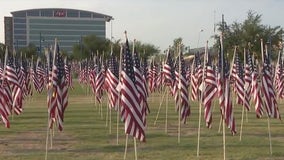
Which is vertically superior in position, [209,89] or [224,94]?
[209,89]

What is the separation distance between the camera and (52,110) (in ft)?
60.4

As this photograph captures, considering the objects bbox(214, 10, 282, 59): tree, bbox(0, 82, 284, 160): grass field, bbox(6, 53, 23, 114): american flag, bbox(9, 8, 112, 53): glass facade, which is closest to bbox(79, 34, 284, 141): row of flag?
bbox(0, 82, 284, 160): grass field

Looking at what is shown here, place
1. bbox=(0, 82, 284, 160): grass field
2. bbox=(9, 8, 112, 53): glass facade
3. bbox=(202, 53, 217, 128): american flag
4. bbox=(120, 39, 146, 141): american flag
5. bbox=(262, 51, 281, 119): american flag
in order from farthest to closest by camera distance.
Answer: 1. bbox=(9, 8, 112, 53): glass facade
2. bbox=(262, 51, 281, 119): american flag
3. bbox=(0, 82, 284, 160): grass field
4. bbox=(202, 53, 217, 128): american flag
5. bbox=(120, 39, 146, 141): american flag

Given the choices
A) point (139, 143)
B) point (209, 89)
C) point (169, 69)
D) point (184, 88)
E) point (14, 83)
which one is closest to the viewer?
point (209, 89)

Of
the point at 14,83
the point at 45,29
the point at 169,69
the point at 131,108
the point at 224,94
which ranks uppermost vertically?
the point at 45,29

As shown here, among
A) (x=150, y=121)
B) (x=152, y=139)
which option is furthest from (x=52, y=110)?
(x=150, y=121)

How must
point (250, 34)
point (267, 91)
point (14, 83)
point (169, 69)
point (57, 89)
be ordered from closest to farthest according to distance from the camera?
point (267, 91) → point (57, 89) → point (169, 69) → point (14, 83) → point (250, 34)

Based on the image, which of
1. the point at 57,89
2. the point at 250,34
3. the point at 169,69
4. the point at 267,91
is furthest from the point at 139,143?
the point at 250,34

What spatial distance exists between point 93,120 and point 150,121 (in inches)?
126

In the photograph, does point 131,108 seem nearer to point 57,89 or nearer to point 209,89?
point 209,89

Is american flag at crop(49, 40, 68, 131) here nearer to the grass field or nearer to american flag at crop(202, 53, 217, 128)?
the grass field

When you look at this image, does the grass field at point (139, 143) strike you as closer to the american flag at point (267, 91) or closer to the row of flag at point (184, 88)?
the row of flag at point (184, 88)

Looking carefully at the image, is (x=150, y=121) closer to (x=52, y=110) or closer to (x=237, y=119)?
(x=237, y=119)

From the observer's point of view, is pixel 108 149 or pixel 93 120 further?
pixel 93 120
